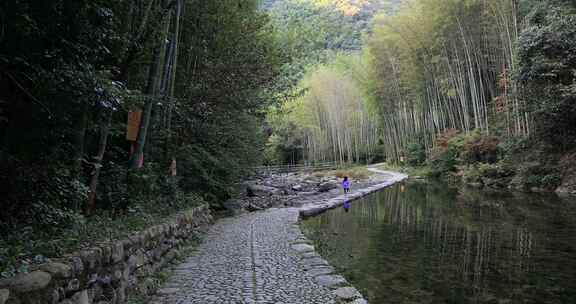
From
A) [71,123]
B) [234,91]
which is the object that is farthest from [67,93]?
[234,91]

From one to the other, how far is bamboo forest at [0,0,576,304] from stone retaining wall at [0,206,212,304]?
0.01 metres

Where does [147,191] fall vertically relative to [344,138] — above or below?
below

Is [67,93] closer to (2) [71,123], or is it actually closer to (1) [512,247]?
(2) [71,123]

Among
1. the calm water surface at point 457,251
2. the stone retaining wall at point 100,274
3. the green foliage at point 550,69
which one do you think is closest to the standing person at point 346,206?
the calm water surface at point 457,251

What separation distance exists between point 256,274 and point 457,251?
279 cm

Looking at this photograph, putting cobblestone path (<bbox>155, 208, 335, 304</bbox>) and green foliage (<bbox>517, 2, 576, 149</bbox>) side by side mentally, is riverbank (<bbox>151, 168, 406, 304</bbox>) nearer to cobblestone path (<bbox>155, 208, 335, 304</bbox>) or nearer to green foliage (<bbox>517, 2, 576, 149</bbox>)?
cobblestone path (<bbox>155, 208, 335, 304</bbox>)

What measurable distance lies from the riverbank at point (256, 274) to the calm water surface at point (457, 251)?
1.42 feet

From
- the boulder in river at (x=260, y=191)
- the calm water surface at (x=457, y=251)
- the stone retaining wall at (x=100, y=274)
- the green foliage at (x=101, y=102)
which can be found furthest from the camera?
the boulder in river at (x=260, y=191)

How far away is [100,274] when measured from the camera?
7.96 ft

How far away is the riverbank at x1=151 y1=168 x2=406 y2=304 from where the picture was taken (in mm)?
3016

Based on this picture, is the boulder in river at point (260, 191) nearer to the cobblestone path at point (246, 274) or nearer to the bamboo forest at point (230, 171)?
the bamboo forest at point (230, 171)

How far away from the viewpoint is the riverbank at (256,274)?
9.89ft

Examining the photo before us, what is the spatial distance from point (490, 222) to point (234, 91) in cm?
514

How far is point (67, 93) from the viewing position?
249 cm
